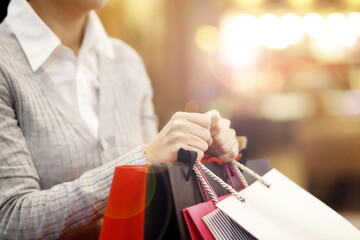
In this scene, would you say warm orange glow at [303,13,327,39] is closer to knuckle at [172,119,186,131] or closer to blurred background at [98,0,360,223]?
blurred background at [98,0,360,223]

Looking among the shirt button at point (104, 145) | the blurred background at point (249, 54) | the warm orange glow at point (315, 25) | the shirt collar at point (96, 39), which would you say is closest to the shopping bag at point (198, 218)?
the shirt button at point (104, 145)

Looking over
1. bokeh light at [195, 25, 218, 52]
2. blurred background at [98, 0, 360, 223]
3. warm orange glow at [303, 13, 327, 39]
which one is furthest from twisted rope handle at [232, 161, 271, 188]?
warm orange glow at [303, 13, 327, 39]

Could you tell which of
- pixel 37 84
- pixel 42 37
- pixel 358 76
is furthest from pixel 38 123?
pixel 358 76

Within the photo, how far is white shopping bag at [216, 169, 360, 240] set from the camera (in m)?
0.57

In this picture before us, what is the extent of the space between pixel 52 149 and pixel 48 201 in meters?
0.17

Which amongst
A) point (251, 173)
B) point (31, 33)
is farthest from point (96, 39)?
point (251, 173)

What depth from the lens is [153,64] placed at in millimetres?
4699

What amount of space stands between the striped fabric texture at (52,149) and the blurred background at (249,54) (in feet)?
8.06

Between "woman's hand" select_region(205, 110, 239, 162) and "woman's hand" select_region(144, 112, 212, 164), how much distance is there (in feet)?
0.13

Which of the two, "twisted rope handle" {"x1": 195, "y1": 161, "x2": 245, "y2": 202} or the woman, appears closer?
"twisted rope handle" {"x1": 195, "y1": 161, "x2": 245, "y2": 202}

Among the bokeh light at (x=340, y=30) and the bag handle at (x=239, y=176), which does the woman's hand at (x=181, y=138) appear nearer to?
the bag handle at (x=239, y=176)

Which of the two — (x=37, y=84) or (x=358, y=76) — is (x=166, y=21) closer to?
(x=358, y=76)

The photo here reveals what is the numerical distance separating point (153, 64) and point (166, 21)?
1.96ft

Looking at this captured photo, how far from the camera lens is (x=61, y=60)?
3.34ft
